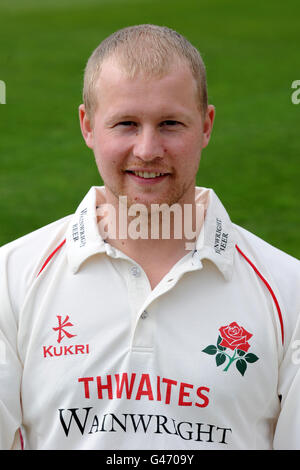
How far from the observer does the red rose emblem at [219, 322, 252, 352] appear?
262 centimetres

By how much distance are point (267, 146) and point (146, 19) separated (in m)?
7.06

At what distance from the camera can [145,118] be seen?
2516mm

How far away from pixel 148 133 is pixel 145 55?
0.22 m

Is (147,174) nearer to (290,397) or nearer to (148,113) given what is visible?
(148,113)

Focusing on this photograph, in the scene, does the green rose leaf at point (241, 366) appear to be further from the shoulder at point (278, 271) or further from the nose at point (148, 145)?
the nose at point (148, 145)

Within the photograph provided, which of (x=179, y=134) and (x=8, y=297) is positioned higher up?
(x=179, y=134)

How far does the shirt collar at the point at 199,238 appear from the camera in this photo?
2656 mm

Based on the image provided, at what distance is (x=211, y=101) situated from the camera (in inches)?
397

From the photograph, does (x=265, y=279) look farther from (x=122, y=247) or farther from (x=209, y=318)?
(x=122, y=247)

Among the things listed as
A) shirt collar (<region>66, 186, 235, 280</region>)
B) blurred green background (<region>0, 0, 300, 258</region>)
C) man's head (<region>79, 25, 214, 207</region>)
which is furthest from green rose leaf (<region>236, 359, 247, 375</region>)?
blurred green background (<region>0, 0, 300, 258</region>)

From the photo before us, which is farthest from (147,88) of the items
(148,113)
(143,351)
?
(143,351)

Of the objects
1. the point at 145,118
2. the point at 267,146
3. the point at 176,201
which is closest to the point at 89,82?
the point at 145,118

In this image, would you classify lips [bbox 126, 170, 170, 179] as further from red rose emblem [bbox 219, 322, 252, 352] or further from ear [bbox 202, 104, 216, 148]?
red rose emblem [bbox 219, 322, 252, 352]

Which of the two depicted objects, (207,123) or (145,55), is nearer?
(145,55)
